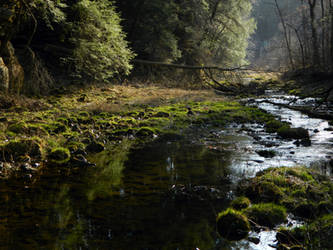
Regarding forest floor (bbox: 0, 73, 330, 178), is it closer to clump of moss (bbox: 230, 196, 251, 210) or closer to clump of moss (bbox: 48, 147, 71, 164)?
clump of moss (bbox: 48, 147, 71, 164)

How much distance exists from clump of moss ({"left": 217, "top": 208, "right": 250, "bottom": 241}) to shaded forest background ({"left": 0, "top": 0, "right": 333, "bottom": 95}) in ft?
27.2

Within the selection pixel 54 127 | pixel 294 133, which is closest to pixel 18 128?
pixel 54 127

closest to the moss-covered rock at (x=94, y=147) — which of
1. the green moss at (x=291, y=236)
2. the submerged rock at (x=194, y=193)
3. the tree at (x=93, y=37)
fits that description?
the submerged rock at (x=194, y=193)

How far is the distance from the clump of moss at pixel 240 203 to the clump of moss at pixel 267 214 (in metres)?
0.13

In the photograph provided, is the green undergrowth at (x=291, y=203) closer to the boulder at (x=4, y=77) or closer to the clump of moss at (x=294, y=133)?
the clump of moss at (x=294, y=133)

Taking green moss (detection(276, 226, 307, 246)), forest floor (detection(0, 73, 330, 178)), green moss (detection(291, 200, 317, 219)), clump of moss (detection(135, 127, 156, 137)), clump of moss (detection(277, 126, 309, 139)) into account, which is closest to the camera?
green moss (detection(276, 226, 307, 246))

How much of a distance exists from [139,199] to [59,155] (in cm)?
249

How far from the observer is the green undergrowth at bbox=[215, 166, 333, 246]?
3.36 metres

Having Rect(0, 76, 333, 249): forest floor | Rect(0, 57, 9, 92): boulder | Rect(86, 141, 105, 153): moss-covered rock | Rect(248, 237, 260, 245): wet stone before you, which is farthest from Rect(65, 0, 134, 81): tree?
Rect(248, 237, 260, 245): wet stone

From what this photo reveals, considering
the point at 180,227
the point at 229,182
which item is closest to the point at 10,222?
the point at 180,227

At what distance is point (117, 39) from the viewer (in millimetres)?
14047

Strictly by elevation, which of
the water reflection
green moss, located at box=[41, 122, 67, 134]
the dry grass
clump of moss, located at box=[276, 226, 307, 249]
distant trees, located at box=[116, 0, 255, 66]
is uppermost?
distant trees, located at box=[116, 0, 255, 66]

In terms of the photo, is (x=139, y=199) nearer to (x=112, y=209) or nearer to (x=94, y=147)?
(x=112, y=209)

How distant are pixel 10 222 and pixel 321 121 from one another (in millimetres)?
10436
